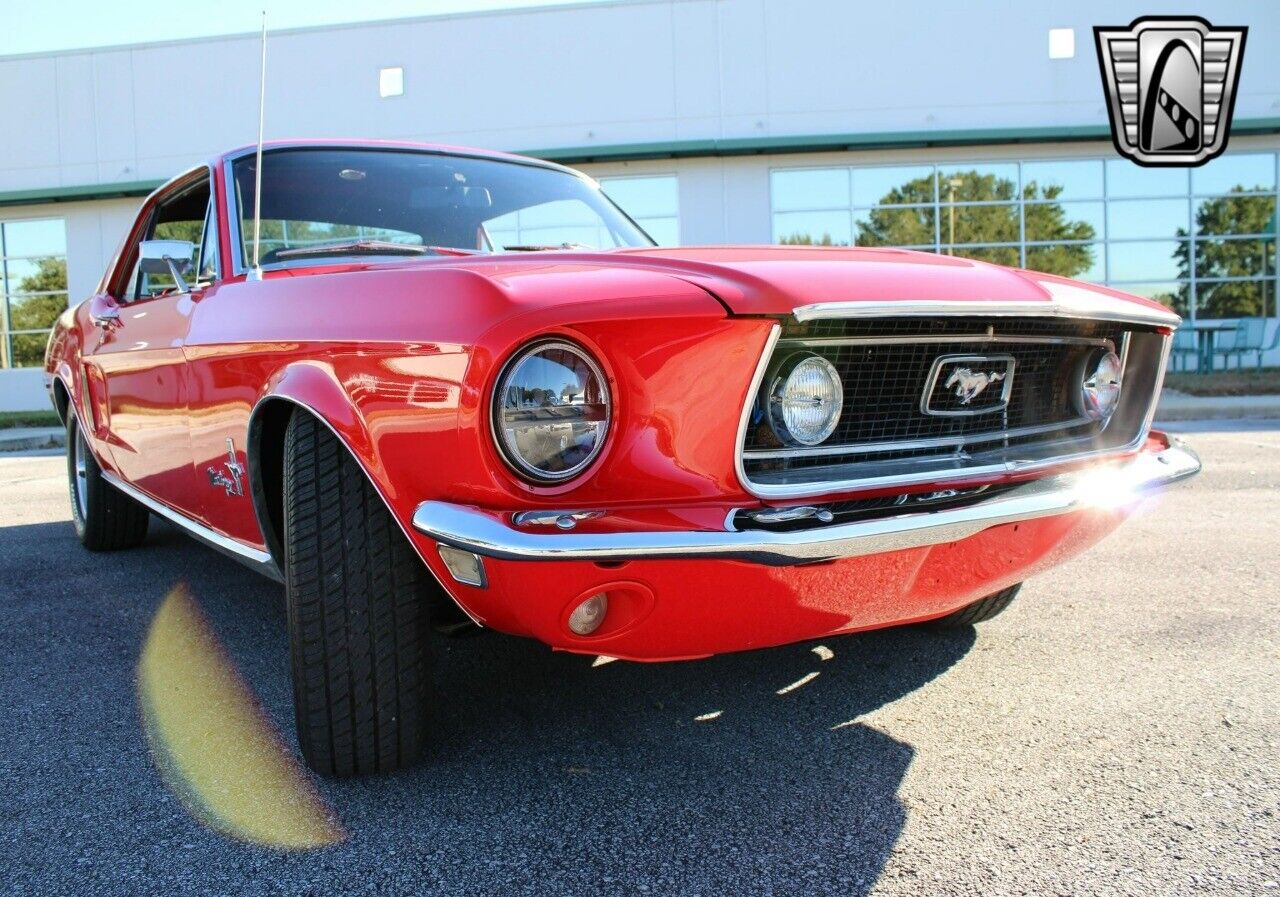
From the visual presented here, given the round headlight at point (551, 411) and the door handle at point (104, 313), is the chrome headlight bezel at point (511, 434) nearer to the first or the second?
the round headlight at point (551, 411)

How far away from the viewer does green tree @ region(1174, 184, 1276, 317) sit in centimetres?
1616

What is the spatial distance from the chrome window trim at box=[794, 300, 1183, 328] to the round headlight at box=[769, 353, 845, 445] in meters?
0.15

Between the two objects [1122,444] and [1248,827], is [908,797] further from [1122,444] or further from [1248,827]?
[1122,444]

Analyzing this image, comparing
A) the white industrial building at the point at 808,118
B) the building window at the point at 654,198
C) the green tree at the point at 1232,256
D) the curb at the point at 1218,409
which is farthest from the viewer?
the green tree at the point at 1232,256

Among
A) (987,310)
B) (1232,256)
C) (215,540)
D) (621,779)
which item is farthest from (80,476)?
(1232,256)

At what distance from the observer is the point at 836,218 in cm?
1567

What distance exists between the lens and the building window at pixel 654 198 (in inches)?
617

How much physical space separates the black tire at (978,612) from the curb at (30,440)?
10561 mm

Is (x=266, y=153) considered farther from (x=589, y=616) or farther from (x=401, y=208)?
(x=589, y=616)

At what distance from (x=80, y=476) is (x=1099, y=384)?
4175 millimetres

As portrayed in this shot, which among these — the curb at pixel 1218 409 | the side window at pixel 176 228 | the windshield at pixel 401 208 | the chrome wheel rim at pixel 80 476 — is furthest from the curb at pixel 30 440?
the curb at pixel 1218 409

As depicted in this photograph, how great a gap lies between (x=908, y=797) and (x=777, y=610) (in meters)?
0.49

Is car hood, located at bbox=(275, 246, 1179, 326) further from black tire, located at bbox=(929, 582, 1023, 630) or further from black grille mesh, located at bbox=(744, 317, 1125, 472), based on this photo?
black tire, located at bbox=(929, 582, 1023, 630)
